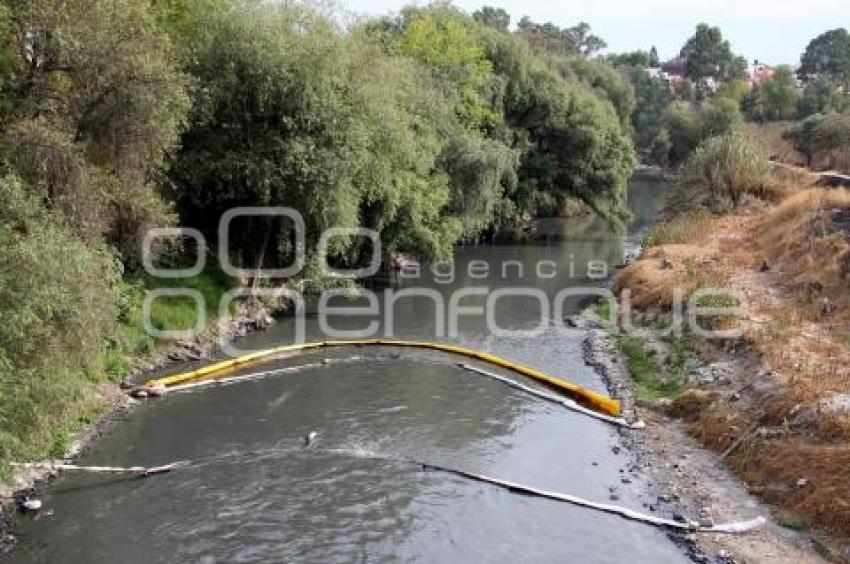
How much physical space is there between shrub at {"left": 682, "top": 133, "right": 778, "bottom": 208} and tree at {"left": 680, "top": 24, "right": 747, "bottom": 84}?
364 ft

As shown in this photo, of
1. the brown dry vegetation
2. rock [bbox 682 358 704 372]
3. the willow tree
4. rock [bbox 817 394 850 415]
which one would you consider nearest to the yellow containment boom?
the brown dry vegetation

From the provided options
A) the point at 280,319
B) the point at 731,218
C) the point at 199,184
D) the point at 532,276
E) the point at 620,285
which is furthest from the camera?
the point at 731,218

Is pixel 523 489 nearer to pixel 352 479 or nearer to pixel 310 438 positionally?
pixel 352 479

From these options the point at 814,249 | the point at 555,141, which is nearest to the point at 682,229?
the point at 814,249

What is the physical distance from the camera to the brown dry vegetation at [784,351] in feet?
70.7

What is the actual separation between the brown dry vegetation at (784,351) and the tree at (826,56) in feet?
374

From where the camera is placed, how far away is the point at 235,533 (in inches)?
774

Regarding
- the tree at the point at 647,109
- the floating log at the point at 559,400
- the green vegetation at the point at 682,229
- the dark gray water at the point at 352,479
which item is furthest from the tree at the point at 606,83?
the dark gray water at the point at 352,479

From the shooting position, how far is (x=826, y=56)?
15575 centimetres

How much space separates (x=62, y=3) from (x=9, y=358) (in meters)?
11.3

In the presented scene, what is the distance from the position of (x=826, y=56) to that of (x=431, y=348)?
5804 inches

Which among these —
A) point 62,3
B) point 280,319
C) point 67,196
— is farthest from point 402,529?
point 280,319

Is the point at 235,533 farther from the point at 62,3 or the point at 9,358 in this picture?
the point at 62,3

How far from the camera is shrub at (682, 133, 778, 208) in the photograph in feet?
201
